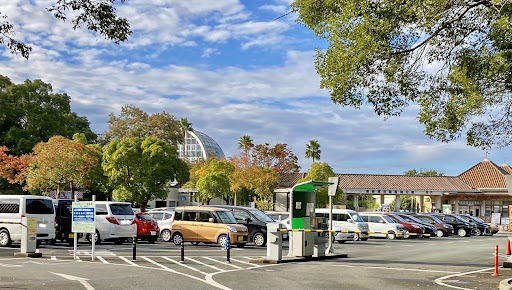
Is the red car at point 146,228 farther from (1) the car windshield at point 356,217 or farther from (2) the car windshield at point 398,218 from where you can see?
(2) the car windshield at point 398,218

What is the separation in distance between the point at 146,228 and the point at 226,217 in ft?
13.3

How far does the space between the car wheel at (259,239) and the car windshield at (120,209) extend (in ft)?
18.0

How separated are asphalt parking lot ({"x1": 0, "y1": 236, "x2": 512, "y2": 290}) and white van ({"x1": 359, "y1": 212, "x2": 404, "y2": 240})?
43.7 ft

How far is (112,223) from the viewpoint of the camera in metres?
26.0

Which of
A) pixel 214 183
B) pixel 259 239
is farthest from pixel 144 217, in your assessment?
pixel 214 183

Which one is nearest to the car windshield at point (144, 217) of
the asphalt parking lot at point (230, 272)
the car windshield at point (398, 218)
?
the asphalt parking lot at point (230, 272)

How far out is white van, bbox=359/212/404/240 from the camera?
36.4 m

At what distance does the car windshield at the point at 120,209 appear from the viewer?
26.3 metres

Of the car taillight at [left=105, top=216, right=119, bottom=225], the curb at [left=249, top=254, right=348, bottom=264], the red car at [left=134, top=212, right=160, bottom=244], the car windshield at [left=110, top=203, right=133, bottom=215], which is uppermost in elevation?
the car windshield at [left=110, top=203, right=133, bottom=215]

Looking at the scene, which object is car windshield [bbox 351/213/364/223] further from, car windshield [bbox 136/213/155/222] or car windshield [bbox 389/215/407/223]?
car windshield [bbox 136/213/155/222]

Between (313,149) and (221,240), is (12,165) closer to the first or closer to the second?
(221,240)

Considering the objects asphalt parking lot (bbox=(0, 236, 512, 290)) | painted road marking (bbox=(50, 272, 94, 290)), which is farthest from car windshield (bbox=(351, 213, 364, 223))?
painted road marking (bbox=(50, 272, 94, 290))

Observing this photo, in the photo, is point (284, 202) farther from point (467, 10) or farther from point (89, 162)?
point (467, 10)

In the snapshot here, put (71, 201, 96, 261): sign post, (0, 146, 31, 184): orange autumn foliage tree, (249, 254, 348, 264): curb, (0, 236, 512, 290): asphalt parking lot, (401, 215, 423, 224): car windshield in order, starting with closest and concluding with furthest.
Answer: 1. (0, 236, 512, 290): asphalt parking lot
2. (249, 254, 348, 264): curb
3. (71, 201, 96, 261): sign post
4. (401, 215, 423, 224): car windshield
5. (0, 146, 31, 184): orange autumn foliage tree
